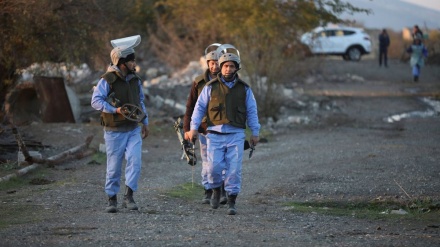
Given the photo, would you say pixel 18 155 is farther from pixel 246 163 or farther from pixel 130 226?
pixel 130 226

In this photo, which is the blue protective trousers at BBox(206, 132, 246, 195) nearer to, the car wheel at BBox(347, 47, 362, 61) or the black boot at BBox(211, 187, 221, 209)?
the black boot at BBox(211, 187, 221, 209)

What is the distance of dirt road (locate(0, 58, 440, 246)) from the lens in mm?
8484

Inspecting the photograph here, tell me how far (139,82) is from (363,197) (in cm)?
321

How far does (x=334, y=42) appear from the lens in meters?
44.7

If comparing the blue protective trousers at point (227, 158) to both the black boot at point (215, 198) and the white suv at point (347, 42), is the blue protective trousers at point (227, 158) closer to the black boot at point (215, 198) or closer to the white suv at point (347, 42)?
the black boot at point (215, 198)

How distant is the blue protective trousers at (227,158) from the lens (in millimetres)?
10219

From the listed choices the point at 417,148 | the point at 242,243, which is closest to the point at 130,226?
the point at 242,243

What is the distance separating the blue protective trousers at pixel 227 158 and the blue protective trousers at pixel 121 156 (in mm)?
809

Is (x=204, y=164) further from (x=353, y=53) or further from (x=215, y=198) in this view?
(x=353, y=53)

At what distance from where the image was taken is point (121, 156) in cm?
1027

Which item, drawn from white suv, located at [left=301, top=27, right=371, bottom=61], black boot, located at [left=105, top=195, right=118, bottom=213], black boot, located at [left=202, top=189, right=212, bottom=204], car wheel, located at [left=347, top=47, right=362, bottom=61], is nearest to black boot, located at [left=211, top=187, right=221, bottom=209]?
Answer: black boot, located at [left=202, top=189, right=212, bottom=204]

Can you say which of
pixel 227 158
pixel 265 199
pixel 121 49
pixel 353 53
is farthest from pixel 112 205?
pixel 353 53

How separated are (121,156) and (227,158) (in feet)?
3.85

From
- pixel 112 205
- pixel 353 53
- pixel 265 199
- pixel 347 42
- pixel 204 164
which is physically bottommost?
pixel 265 199
